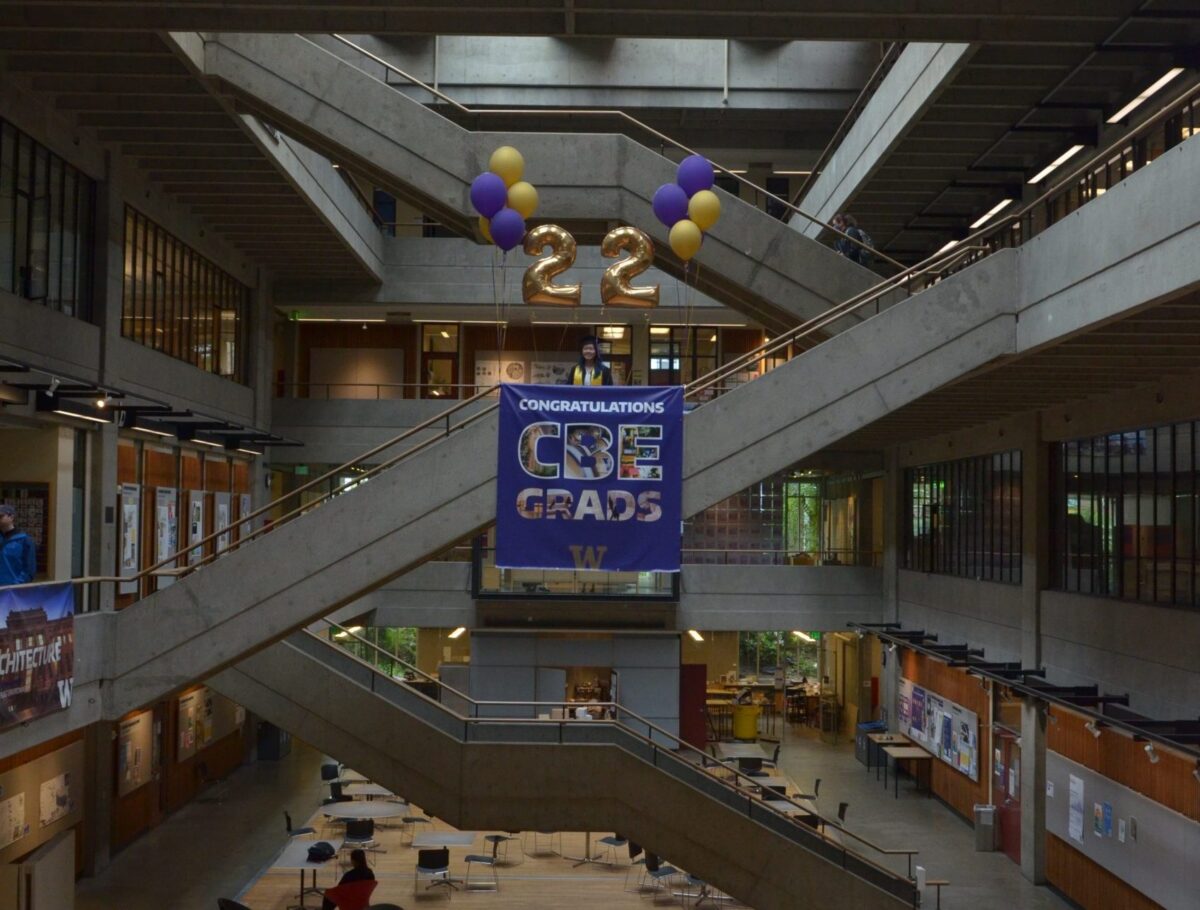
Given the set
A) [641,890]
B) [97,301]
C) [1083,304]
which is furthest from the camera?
[641,890]

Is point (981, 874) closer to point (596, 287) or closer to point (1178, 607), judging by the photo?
point (1178, 607)

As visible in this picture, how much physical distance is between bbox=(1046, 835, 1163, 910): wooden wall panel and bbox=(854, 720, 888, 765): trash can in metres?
11.2

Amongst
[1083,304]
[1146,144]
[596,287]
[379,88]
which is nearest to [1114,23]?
[1146,144]

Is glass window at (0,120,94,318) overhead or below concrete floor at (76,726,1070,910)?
overhead

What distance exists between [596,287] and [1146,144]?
17.6 metres

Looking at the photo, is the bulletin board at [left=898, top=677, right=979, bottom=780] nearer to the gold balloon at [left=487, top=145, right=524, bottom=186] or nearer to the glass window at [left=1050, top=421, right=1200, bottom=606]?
the glass window at [left=1050, top=421, right=1200, bottom=606]

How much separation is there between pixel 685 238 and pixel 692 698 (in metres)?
20.5

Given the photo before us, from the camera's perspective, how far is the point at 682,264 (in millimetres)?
21500

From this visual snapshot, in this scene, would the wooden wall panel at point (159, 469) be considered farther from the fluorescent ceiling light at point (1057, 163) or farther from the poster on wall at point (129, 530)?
the fluorescent ceiling light at point (1057, 163)

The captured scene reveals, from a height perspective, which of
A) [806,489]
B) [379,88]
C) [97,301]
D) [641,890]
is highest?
[379,88]

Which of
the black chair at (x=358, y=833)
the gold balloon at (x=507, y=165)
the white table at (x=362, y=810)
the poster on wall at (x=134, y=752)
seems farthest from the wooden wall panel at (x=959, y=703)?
the poster on wall at (x=134, y=752)

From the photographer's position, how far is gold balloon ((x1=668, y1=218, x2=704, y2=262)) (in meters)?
18.6

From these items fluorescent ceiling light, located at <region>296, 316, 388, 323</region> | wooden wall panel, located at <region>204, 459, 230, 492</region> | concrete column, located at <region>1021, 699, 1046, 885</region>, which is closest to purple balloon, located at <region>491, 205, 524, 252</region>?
concrete column, located at <region>1021, 699, 1046, 885</region>

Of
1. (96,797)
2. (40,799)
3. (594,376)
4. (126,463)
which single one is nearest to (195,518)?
(126,463)
